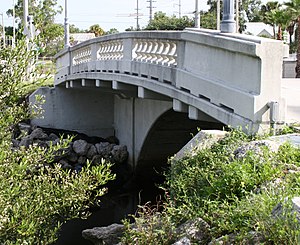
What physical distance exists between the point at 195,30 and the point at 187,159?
319 cm

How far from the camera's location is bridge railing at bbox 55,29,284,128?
709cm

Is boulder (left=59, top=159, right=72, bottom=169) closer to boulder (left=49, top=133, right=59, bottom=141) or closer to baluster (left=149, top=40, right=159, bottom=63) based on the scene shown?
boulder (left=49, top=133, right=59, bottom=141)

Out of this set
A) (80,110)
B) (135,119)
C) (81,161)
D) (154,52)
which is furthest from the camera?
(80,110)

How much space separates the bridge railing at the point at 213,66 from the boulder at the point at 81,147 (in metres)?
5.87

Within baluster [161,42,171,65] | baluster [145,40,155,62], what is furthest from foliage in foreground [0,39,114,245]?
baluster [145,40,155,62]

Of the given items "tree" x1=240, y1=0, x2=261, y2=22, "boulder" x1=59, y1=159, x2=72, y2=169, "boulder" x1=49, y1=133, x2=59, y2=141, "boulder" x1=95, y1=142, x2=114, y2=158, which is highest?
"tree" x1=240, y1=0, x2=261, y2=22

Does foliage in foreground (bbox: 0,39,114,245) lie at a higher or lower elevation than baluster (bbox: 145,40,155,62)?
lower

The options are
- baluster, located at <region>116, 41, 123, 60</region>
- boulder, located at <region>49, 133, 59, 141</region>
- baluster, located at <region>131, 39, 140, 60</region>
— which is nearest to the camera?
baluster, located at <region>131, 39, 140, 60</region>

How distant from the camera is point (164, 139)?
17.7 metres

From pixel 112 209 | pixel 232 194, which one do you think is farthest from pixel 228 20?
pixel 112 209

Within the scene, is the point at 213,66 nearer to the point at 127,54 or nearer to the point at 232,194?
the point at 232,194

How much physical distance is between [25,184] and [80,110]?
16.9 meters

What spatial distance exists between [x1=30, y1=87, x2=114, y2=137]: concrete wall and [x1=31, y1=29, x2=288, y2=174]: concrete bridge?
0.12 ft

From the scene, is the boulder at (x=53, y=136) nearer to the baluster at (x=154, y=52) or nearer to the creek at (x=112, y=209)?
the creek at (x=112, y=209)
